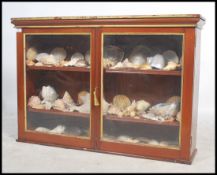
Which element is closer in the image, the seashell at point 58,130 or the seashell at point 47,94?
the seashell at point 58,130

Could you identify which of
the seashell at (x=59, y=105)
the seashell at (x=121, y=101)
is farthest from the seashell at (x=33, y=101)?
the seashell at (x=121, y=101)

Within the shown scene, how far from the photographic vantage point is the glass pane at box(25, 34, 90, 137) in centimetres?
309

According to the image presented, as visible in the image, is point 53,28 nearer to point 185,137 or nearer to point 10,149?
point 10,149

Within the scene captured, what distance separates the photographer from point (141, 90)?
9.98 feet

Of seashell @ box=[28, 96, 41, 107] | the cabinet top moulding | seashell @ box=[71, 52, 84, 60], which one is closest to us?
the cabinet top moulding

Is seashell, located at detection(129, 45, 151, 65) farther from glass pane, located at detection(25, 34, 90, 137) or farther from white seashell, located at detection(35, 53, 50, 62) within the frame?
white seashell, located at detection(35, 53, 50, 62)

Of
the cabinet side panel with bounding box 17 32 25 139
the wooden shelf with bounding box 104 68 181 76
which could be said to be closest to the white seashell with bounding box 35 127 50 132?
→ the cabinet side panel with bounding box 17 32 25 139

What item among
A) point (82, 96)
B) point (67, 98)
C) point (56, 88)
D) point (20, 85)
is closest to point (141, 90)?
point (82, 96)

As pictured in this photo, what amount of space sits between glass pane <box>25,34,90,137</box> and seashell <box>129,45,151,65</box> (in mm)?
342

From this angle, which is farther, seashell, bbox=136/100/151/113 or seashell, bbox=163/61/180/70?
Result: seashell, bbox=136/100/151/113

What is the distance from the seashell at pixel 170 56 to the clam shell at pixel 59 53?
79cm

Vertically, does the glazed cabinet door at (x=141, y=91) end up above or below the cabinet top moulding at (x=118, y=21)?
below

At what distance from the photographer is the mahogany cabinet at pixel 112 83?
276 centimetres

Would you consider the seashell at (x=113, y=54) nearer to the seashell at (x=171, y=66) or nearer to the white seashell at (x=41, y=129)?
the seashell at (x=171, y=66)
